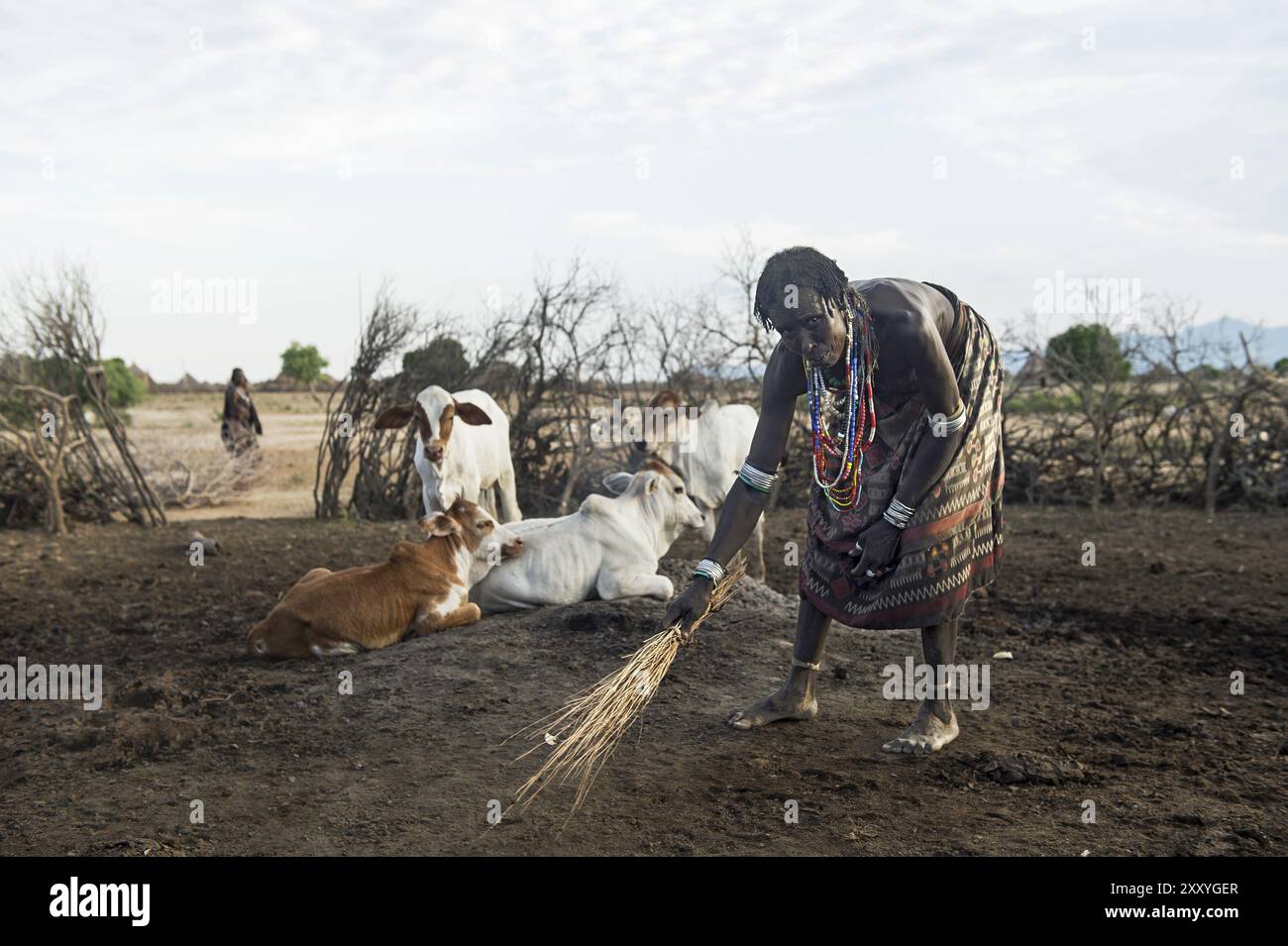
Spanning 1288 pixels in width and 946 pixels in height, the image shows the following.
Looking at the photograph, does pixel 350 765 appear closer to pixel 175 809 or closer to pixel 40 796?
pixel 175 809

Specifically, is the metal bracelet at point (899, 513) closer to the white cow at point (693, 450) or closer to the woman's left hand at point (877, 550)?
the woman's left hand at point (877, 550)

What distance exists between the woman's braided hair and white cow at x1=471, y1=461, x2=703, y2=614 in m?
3.17

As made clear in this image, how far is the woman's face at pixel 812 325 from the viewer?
418cm

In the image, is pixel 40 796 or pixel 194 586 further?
pixel 194 586

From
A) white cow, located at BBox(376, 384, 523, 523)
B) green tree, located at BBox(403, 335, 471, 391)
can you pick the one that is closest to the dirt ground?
white cow, located at BBox(376, 384, 523, 523)

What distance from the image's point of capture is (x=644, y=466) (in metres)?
7.69

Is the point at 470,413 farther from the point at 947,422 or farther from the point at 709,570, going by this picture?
the point at 947,422

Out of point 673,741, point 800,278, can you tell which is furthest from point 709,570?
point 800,278

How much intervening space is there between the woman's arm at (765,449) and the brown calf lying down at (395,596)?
2.56 metres

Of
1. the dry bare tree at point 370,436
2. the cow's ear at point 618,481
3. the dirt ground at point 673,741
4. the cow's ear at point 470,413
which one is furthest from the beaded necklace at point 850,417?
the dry bare tree at point 370,436

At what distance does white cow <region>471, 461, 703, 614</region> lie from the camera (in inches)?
283

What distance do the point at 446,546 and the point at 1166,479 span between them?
30.8 ft
